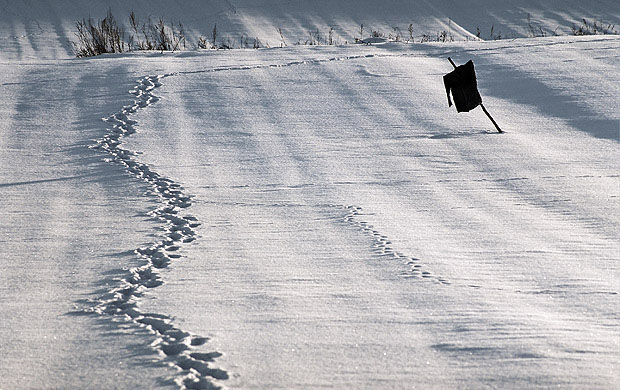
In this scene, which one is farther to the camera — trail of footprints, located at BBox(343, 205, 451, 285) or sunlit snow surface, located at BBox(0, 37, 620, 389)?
trail of footprints, located at BBox(343, 205, 451, 285)

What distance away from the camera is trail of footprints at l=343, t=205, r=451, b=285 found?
3066 millimetres

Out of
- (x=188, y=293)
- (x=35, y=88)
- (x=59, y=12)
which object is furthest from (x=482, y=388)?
(x=59, y=12)

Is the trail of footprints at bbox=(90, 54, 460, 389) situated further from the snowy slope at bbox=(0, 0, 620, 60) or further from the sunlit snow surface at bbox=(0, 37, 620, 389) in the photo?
the snowy slope at bbox=(0, 0, 620, 60)

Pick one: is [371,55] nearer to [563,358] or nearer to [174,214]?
[174,214]

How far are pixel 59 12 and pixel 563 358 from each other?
46.2ft

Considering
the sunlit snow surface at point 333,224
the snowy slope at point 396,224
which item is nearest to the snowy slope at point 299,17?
the sunlit snow surface at point 333,224

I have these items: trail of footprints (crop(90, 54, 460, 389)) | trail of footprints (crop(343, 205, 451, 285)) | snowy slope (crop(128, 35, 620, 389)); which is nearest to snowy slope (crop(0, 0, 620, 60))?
snowy slope (crop(128, 35, 620, 389))

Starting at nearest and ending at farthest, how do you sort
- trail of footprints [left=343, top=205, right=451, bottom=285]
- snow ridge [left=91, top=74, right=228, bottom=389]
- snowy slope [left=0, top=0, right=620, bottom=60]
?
snow ridge [left=91, top=74, right=228, bottom=389] → trail of footprints [left=343, top=205, right=451, bottom=285] → snowy slope [left=0, top=0, right=620, bottom=60]

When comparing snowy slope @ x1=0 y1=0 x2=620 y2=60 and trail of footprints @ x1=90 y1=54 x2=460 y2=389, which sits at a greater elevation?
snowy slope @ x1=0 y1=0 x2=620 y2=60

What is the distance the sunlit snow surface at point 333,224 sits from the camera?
236 centimetres

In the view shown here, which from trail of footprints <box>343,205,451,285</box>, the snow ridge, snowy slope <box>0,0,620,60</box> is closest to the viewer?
the snow ridge

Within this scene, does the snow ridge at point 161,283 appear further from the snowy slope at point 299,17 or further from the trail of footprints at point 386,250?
the snowy slope at point 299,17

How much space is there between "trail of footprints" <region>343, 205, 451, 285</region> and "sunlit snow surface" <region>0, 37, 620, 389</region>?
16 mm

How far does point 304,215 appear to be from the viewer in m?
4.00
